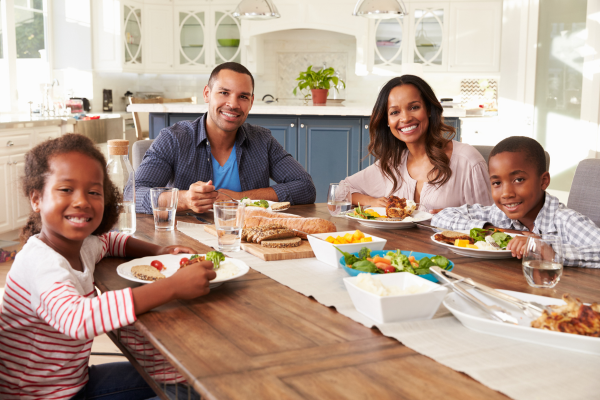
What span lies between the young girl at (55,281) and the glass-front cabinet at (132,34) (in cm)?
598

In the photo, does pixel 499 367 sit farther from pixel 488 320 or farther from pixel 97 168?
pixel 97 168

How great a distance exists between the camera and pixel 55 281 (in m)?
0.99

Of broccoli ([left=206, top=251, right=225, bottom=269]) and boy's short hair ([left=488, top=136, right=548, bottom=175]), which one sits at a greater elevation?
boy's short hair ([left=488, top=136, right=548, bottom=175])

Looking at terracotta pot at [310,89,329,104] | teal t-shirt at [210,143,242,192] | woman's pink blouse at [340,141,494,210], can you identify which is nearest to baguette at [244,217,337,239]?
woman's pink blouse at [340,141,494,210]

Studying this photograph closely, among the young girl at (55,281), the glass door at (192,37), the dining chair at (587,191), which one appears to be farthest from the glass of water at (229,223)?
the glass door at (192,37)

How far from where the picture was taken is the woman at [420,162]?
2252 millimetres

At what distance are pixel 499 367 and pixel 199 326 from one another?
455 mm

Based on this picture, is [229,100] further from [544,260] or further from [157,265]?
[544,260]

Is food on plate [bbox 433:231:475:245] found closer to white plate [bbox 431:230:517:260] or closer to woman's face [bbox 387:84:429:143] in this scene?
white plate [bbox 431:230:517:260]

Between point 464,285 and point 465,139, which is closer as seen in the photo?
point 464,285

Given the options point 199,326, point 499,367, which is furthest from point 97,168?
point 499,367

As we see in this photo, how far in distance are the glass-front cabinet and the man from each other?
483 centimetres

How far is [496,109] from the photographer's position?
6.75 meters

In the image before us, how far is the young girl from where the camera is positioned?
3.26 ft
